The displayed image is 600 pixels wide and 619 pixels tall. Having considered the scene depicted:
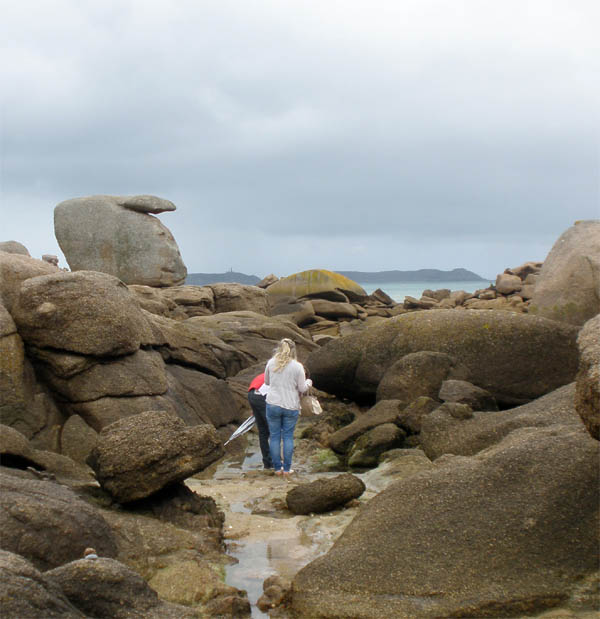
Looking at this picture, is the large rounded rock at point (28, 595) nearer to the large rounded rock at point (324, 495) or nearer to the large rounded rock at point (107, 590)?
the large rounded rock at point (107, 590)

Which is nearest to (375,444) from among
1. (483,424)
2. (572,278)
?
(483,424)

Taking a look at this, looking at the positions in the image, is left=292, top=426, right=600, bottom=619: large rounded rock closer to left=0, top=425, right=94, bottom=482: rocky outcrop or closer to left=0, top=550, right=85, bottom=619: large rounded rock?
left=0, top=550, right=85, bottom=619: large rounded rock

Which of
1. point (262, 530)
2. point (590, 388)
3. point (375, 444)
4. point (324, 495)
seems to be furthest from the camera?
point (375, 444)

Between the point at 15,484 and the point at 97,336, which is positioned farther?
the point at 97,336

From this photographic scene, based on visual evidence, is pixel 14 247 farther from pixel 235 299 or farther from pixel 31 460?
pixel 31 460

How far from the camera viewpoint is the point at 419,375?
491 inches

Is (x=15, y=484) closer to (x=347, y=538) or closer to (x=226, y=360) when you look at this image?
(x=347, y=538)

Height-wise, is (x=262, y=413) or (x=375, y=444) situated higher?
(x=262, y=413)

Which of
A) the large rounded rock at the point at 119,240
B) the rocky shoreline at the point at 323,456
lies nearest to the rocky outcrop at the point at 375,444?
the rocky shoreline at the point at 323,456

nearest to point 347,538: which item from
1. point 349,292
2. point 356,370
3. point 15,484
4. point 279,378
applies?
point 15,484

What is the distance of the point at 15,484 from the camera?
6.00 m

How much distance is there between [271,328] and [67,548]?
12760 mm

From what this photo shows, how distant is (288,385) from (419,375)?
8.93ft

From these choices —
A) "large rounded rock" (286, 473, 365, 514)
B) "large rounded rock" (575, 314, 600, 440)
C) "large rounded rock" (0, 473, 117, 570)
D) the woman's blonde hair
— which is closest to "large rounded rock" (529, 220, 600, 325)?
the woman's blonde hair
